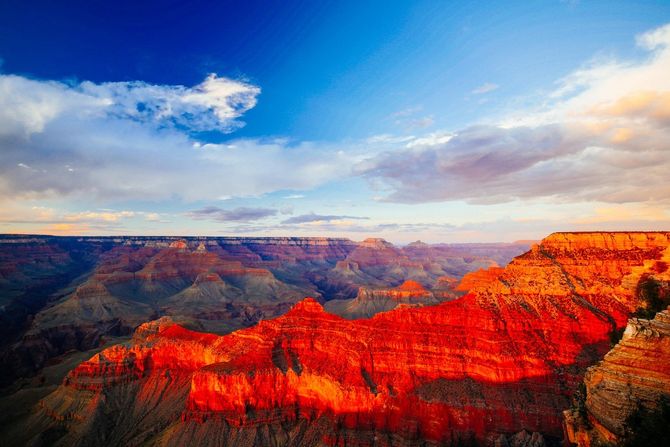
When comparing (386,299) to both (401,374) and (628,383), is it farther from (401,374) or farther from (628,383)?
(628,383)

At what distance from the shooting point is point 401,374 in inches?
1801

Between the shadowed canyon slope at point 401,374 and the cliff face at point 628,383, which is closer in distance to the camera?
the cliff face at point 628,383

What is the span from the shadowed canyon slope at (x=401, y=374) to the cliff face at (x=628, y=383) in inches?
587

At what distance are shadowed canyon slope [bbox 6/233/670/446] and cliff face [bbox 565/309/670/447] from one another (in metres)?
14.9

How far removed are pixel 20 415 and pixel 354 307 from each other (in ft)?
365

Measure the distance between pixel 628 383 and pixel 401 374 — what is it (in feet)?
82.5

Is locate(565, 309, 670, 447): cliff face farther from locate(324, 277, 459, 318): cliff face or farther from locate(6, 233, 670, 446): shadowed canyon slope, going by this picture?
locate(324, 277, 459, 318): cliff face

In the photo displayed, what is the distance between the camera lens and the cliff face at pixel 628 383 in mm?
23578

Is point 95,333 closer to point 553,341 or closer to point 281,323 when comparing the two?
point 281,323

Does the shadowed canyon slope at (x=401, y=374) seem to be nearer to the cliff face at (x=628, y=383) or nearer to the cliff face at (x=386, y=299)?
the cliff face at (x=628, y=383)

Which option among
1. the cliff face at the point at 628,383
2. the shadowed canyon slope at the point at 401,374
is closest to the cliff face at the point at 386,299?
the shadowed canyon slope at the point at 401,374

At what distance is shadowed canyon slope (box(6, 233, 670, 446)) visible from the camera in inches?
1638

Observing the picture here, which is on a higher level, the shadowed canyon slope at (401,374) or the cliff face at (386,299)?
the shadowed canyon slope at (401,374)

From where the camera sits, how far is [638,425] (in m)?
22.7
